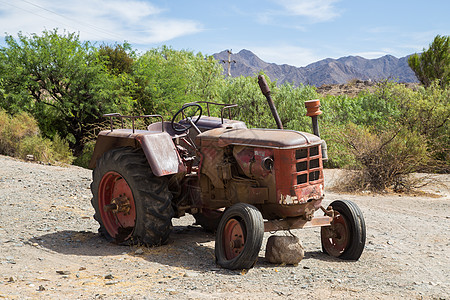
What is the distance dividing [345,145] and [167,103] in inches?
329

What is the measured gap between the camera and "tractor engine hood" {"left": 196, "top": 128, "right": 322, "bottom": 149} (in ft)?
16.8

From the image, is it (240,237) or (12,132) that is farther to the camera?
(12,132)

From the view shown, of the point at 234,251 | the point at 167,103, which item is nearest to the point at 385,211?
the point at 234,251

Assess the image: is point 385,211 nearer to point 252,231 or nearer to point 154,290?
point 252,231

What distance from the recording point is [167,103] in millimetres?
19438

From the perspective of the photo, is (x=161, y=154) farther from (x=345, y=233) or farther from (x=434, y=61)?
(x=434, y=61)

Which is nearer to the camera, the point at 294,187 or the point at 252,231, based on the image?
the point at 252,231

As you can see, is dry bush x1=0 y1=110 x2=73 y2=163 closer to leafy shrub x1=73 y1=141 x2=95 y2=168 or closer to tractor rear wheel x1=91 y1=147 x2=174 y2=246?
leafy shrub x1=73 y1=141 x2=95 y2=168

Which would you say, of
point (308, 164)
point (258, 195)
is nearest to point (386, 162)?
point (308, 164)

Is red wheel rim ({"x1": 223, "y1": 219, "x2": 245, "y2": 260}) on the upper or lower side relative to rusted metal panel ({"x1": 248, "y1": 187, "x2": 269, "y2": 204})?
lower

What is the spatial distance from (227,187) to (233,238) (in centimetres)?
77

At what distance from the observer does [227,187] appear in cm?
573

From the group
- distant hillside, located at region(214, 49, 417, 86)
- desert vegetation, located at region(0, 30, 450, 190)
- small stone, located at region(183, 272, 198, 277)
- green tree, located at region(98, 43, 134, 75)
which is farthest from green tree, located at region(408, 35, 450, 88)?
distant hillside, located at region(214, 49, 417, 86)

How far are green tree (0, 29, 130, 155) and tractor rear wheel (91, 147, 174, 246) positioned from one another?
13129 millimetres
